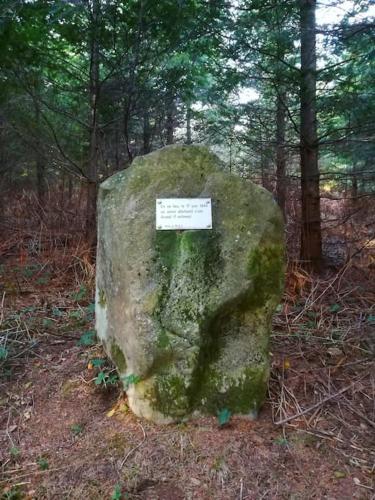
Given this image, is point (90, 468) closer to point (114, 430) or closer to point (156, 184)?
point (114, 430)

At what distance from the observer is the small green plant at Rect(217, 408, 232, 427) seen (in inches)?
102

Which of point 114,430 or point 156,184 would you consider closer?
point 114,430

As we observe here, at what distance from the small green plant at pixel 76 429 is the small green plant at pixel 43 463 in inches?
9.6

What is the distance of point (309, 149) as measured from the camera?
17.6ft

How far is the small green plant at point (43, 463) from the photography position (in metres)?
2.35

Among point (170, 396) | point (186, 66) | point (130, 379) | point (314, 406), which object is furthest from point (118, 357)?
point (186, 66)

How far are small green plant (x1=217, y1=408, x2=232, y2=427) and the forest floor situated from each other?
42mm

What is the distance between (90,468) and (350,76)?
5.14 metres

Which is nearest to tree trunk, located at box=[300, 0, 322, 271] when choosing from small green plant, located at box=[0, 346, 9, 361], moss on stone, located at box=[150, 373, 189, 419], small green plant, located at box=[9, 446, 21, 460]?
moss on stone, located at box=[150, 373, 189, 419]

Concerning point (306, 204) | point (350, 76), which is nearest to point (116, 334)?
point (306, 204)

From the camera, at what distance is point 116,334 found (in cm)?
286

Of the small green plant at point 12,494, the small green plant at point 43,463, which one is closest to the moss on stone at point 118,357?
the small green plant at point 43,463

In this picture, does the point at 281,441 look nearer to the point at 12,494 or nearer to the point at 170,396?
the point at 170,396

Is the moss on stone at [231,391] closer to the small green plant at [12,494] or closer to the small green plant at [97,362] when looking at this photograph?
the small green plant at [97,362]
